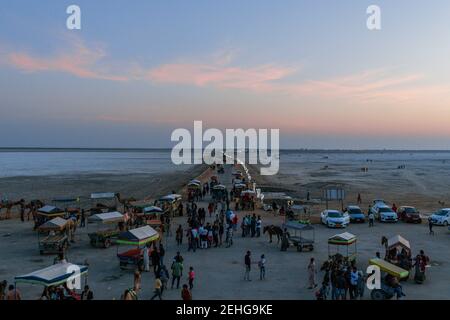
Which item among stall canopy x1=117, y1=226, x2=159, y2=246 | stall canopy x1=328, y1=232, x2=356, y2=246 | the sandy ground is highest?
stall canopy x1=117, y1=226, x2=159, y2=246

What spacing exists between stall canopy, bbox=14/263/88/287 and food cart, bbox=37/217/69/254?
765cm

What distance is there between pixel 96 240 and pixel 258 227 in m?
9.48

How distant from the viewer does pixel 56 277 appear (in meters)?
12.7

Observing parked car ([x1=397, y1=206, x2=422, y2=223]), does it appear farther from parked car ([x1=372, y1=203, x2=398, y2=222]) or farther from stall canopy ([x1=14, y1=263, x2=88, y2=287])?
stall canopy ([x1=14, y1=263, x2=88, y2=287])

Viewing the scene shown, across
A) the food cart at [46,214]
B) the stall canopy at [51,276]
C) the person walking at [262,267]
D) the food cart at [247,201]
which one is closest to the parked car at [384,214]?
the food cart at [247,201]

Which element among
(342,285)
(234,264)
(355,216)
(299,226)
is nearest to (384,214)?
(355,216)

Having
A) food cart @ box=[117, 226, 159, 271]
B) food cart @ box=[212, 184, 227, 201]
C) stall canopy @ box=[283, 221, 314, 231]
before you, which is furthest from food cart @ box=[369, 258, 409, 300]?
food cart @ box=[212, 184, 227, 201]

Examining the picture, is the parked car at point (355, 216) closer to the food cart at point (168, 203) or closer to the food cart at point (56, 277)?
the food cart at point (168, 203)

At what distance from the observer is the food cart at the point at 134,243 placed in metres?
17.6

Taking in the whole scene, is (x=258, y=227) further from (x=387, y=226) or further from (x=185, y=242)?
(x=387, y=226)

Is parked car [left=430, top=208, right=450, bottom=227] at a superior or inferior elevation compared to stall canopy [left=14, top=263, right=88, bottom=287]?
inferior

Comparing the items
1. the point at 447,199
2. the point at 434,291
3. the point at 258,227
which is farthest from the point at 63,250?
the point at 447,199

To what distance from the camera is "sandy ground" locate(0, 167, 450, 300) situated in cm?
1481
